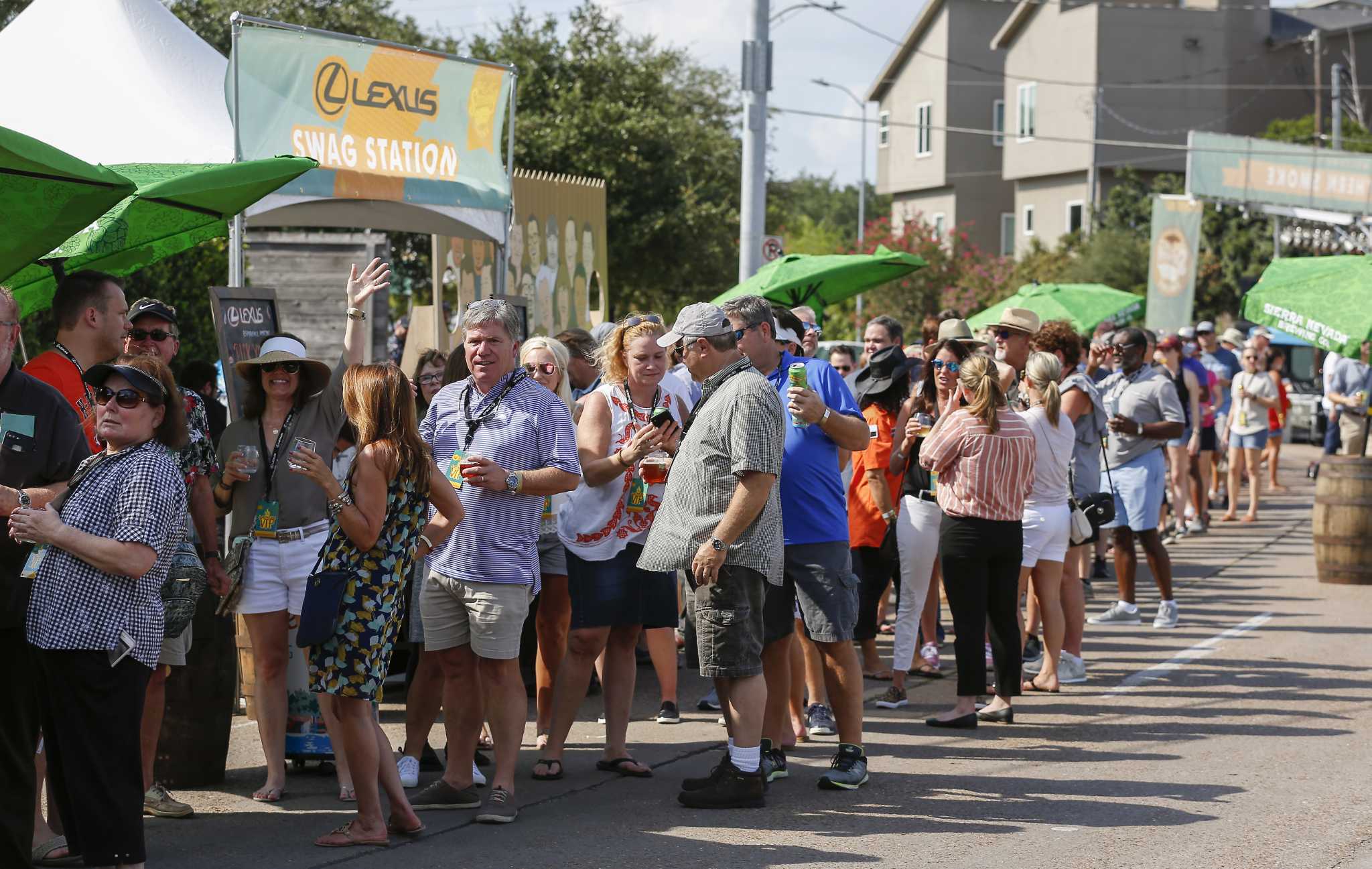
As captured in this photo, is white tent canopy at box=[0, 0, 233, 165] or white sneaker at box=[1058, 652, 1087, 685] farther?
white sneaker at box=[1058, 652, 1087, 685]

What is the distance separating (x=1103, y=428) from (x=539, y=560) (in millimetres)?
4879

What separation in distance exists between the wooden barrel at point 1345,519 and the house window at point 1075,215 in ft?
105

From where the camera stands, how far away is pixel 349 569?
226 inches

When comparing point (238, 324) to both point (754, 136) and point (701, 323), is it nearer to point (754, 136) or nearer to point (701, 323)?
point (701, 323)

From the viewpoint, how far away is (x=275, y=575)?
6473 millimetres

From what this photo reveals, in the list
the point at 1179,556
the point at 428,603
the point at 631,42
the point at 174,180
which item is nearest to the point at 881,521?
the point at 428,603

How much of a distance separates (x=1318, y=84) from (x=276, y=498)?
39.2 meters

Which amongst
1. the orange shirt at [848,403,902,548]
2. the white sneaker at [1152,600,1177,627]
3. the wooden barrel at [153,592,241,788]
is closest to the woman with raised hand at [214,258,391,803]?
the wooden barrel at [153,592,241,788]

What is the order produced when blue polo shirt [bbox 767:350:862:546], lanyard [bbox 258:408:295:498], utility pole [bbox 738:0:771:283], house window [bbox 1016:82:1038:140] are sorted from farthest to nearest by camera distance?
house window [bbox 1016:82:1038:140] < utility pole [bbox 738:0:771:283] < blue polo shirt [bbox 767:350:862:546] < lanyard [bbox 258:408:295:498]

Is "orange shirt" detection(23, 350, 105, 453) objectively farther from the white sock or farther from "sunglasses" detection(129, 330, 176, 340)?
the white sock

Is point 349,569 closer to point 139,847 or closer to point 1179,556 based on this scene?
point 139,847

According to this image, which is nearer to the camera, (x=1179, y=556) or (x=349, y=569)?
(x=349, y=569)

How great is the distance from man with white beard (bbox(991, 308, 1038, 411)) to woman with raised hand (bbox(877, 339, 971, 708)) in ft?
1.16

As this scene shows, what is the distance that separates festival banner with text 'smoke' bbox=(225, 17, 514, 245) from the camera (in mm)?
9141
